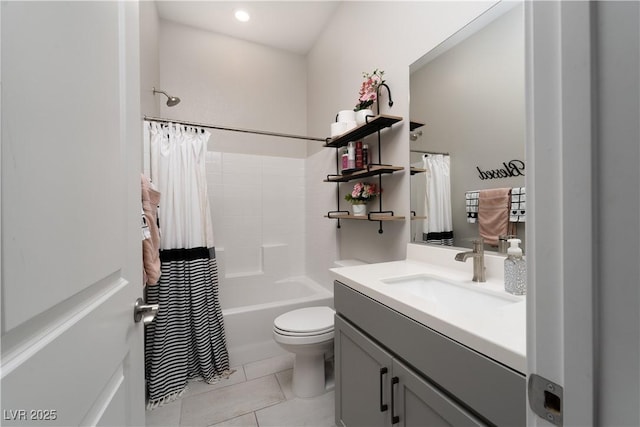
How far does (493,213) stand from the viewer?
1.16 meters

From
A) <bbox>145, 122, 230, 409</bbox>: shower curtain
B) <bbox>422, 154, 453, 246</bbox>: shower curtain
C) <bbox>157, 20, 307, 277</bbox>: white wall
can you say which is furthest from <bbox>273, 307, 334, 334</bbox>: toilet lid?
<bbox>157, 20, 307, 277</bbox>: white wall

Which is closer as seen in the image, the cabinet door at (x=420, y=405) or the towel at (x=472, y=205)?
the cabinet door at (x=420, y=405)

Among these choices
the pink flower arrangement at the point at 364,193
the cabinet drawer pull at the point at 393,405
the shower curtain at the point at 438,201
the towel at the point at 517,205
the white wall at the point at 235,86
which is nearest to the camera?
the cabinet drawer pull at the point at 393,405

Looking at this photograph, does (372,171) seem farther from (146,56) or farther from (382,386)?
(146,56)

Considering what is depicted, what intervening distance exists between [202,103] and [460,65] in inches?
91.9

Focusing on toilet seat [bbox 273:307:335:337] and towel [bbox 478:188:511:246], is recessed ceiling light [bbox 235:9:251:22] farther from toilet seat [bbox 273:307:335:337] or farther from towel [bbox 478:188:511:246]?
toilet seat [bbox 273:307:335:337]

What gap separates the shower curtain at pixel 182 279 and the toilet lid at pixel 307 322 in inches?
22.6

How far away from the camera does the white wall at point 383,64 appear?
56.0 inches

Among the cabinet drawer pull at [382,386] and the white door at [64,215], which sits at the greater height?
the white door at [64,215]

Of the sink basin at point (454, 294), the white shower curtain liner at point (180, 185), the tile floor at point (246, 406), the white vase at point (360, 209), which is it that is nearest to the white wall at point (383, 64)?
the white vase at point (360, 209)

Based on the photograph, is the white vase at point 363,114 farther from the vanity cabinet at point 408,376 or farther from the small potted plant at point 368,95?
the vanity cabinet at point 408,376

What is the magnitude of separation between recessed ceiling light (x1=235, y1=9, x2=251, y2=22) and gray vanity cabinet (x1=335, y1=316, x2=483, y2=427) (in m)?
2.65

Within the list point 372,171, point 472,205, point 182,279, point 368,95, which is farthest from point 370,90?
point 182,279

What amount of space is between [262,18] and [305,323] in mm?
2643
